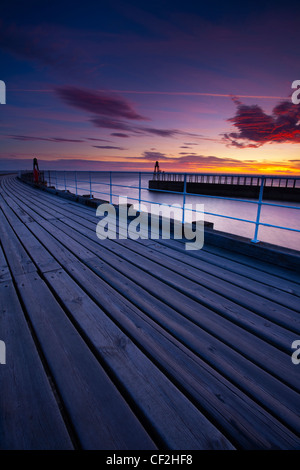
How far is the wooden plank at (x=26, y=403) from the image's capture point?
85 centimetres

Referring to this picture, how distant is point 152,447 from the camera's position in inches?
33.1

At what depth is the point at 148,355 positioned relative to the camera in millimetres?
1286

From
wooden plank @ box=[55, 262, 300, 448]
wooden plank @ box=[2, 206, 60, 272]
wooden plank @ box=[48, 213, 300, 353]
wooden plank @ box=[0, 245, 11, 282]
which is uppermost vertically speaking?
wooden plank @ box=[2, 206, 60, 272]

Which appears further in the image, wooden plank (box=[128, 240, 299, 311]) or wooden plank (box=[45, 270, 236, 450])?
wooden plank (box=[128, 240, 299, 311])

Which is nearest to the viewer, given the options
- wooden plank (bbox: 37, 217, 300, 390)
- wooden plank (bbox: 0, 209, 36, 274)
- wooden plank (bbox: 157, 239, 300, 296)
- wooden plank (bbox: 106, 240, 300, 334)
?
wooden plank (bbox: 37, 217, 300, 390)

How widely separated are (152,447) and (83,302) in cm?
116

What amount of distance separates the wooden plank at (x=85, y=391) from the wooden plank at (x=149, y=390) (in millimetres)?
62

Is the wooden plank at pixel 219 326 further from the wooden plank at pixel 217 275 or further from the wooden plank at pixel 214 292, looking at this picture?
the wooden plank at pixel 217 275

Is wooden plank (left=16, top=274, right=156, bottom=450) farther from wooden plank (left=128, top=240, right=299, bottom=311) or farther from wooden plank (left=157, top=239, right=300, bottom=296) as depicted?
wooden plank (left=157, top=239, right=300, bottom=296)

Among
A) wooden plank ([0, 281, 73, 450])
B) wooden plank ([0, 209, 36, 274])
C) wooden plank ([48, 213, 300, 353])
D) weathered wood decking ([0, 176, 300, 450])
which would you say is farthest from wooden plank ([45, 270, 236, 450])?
wooden plank ([0, 209, 36, 274])

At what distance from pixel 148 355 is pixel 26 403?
65cm

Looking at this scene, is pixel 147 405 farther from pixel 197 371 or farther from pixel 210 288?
pixel 210 288

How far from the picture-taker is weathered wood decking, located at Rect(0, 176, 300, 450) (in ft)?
2.94

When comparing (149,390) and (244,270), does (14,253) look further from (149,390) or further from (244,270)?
(244,270)
